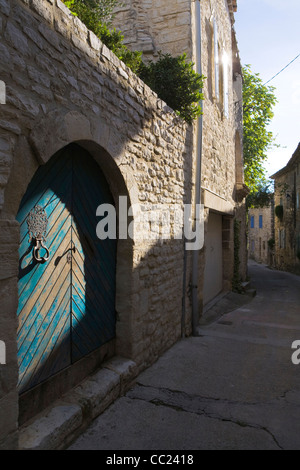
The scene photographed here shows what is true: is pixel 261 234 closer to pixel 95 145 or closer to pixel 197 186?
pixel 197 186

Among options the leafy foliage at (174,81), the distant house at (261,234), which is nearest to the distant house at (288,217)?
the distant house at (261,234)

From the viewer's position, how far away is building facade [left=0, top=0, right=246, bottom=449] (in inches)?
74.2

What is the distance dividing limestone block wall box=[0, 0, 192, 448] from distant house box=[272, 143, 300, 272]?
646 inches

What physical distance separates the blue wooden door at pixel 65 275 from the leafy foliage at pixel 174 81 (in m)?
2.02

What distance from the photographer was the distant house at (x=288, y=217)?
19.7m

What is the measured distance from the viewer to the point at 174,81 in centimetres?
445

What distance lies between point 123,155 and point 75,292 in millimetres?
1290

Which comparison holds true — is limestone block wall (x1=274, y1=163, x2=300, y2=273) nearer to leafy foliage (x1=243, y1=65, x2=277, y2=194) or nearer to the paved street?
leafy foliage (x1=243, y1=65, x2=277, y2=194)

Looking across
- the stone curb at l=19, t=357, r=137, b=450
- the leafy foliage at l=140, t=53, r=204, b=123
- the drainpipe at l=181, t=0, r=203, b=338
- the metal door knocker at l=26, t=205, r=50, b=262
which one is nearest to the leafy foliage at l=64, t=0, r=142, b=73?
the leafy foliage at l=140, t=53, r=204, b=123

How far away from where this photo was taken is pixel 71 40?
238 cm

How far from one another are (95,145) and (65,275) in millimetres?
1054

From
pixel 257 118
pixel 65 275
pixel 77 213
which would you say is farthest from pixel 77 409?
pixel 257 118

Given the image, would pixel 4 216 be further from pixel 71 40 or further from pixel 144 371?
pixel 144 371

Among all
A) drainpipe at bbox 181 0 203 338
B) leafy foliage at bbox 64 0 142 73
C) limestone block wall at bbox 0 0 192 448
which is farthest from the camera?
drainpipe at bbox 181 0 203 338
